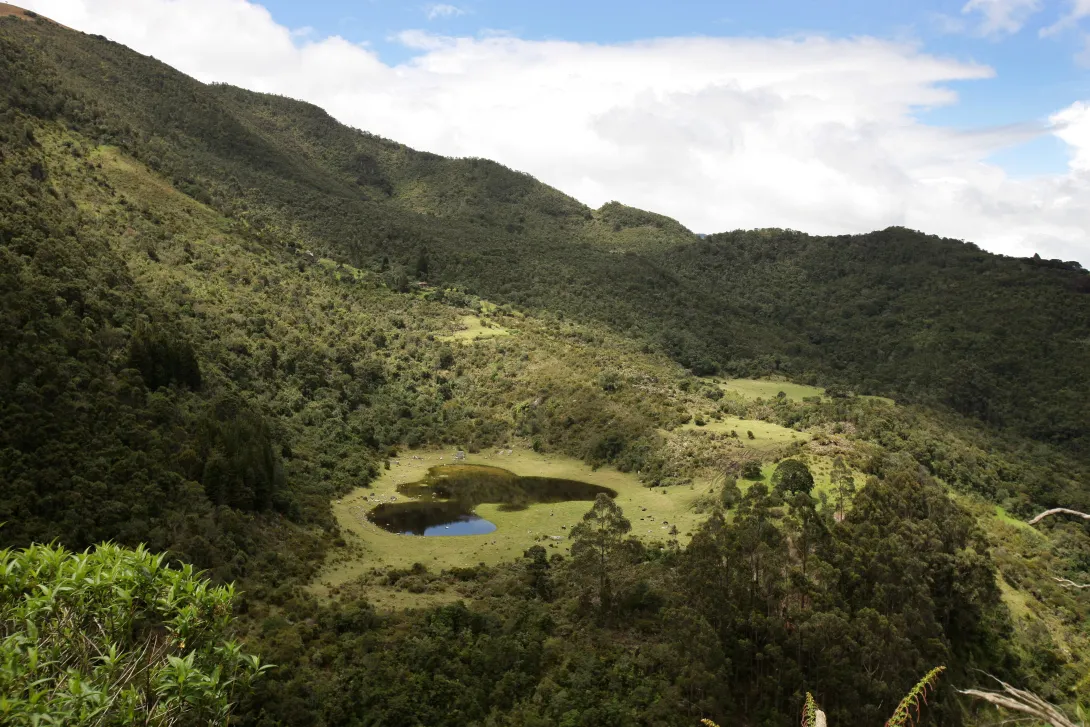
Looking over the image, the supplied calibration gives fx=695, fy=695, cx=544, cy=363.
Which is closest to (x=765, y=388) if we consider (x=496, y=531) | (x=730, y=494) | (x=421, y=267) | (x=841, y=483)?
(x=730, y=494)

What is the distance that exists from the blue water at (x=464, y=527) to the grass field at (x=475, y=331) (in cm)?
3461

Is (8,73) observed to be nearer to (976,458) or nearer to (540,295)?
(540,295)

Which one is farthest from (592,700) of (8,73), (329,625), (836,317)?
(836,317)

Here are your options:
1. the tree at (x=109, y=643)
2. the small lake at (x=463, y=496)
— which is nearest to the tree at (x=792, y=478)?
the small lake at (x=463, y=496)

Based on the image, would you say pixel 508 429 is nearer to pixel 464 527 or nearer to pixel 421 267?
pixel 464 527

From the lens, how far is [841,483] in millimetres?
36781

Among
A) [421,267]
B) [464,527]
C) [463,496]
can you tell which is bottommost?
[463,496]

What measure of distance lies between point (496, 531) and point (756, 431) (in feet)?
73.1

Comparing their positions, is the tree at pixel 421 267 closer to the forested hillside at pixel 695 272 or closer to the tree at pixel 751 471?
the forested hillside at pixel 695 272

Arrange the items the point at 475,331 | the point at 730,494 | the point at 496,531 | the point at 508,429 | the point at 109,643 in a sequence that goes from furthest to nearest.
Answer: the point at 475,331 < the point at 508,429 < the point at 496,531 < the point at 730,494 < the point at 109,643

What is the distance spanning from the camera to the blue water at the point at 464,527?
41.9 meters

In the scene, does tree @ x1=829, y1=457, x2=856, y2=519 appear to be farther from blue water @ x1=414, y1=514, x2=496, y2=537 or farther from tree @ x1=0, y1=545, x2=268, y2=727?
tree @ x1=0, y1=545, x2=268, y2=727

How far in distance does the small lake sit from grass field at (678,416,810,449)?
10.1 m

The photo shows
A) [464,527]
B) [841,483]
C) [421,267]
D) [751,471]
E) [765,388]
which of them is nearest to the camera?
[841,483]
